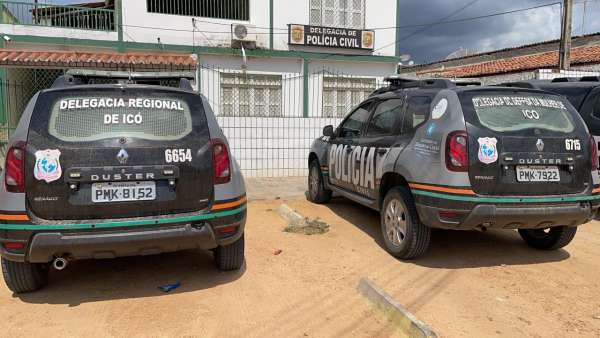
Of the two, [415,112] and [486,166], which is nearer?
[486,166]

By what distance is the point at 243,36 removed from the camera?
13.1 m

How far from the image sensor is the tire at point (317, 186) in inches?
278

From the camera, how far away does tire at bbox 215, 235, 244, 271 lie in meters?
4.00

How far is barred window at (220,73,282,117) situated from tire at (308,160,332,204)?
257 inches

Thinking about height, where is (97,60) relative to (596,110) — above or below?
above

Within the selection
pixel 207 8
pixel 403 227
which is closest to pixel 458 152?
pixel 403 227

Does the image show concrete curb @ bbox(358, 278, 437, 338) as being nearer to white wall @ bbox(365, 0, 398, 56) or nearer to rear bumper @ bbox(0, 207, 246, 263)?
rear bumper @ bbox(0, 207, 246, 263)

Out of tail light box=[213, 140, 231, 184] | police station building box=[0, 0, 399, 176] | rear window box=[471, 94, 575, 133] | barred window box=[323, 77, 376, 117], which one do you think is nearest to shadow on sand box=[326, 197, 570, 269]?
rear window box=[471, 94, 575, 133]

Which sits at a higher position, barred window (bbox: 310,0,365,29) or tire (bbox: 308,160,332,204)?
barred window (bbox: 310,0,365,29)

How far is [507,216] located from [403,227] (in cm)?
94

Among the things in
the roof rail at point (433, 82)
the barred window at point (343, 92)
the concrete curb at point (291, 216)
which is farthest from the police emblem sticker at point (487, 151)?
the barred window at point (343, 92)

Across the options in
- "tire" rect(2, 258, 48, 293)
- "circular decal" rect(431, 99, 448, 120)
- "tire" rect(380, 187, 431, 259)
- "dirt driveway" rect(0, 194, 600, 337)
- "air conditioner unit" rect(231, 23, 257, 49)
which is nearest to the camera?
"dirt driveway" rect(0, 194, 600, 337)

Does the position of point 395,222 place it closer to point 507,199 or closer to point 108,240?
point 507,199

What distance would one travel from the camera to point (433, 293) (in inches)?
144
